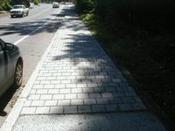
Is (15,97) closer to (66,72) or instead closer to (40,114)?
(40,114)

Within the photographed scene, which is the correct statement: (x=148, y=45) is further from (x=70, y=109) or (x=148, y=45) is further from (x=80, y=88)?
(x=70, y=109)

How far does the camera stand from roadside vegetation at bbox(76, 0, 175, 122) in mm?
7274

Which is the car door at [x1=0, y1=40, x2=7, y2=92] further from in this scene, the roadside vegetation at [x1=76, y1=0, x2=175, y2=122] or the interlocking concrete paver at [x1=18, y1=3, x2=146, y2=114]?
the roadside vegetation at [x1=76, y1=0, x2=175, y2=122]

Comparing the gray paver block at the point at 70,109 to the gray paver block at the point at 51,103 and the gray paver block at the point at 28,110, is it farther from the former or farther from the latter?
the gray paver block at the point at 28,110

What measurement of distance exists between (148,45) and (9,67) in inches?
305

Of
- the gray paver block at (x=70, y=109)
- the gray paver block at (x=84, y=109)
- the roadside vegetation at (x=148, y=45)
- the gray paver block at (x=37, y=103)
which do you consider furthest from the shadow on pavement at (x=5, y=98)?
the roadside vegetation at (x=148, y=45)

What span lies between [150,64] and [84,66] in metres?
1.94

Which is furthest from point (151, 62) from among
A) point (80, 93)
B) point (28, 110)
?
point (28, 110)

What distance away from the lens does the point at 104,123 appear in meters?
5.23

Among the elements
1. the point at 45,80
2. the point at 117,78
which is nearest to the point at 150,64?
the point at 117,78

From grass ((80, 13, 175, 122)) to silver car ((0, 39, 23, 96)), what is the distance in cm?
276

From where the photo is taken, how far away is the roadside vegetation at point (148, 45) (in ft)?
23.9

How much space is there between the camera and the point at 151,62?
9938 millimetres

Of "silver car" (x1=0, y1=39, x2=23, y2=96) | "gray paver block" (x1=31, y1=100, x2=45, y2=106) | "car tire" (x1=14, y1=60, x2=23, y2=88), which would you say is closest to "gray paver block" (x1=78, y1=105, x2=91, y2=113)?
"gray paver block" (x1=31, y1=100, x2=45, y2=106)
